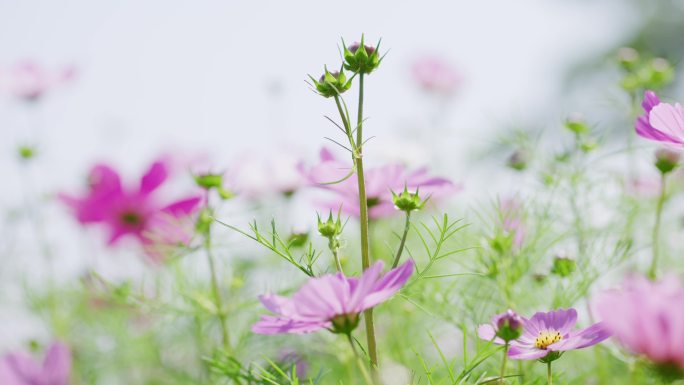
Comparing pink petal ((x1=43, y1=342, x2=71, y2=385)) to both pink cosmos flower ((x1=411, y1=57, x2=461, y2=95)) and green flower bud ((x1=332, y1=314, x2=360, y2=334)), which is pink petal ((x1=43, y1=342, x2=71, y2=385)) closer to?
green flower bud ((x1=332, y1=314, x2=360, y2=334))

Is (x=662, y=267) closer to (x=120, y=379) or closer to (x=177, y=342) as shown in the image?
(x=177, y=342)

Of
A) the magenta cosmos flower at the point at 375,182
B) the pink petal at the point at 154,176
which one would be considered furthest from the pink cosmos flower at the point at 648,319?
the pink petal at the point at 154,176

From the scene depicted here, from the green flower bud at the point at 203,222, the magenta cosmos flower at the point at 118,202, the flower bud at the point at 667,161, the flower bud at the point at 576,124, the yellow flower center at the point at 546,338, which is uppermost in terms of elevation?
the flower bud at the point at 576,124

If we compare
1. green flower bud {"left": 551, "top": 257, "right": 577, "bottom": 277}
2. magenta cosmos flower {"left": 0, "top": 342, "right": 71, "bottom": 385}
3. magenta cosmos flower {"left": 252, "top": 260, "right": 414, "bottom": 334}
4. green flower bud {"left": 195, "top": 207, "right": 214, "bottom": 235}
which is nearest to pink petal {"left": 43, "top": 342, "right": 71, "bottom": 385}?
magenta cosmos flower {"left": 0, "top": 342, "right": 71, "bottom": 385}

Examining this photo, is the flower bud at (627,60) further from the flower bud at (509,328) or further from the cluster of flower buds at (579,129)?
the flower bud at (509,328)

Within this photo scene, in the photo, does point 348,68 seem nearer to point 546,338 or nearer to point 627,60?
point 546,338

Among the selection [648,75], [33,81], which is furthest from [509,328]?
[33,81]
